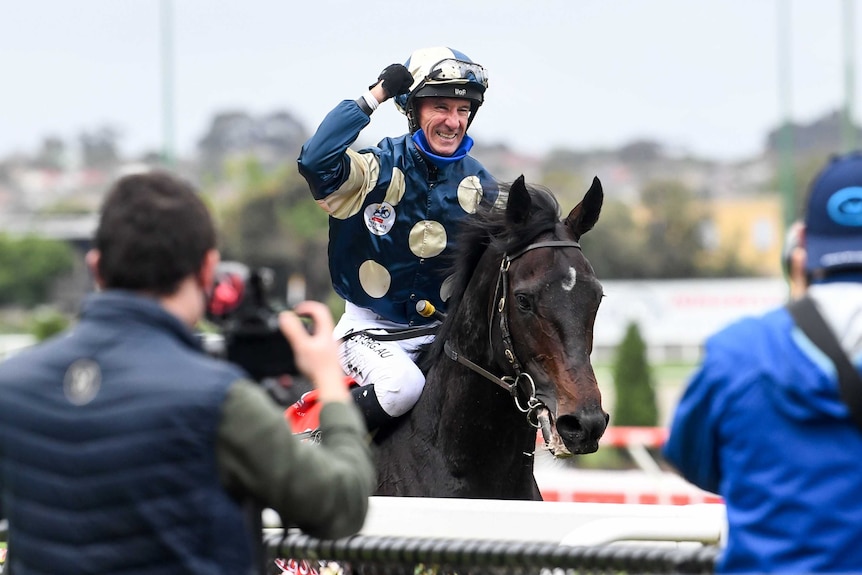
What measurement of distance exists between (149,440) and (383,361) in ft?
8.60

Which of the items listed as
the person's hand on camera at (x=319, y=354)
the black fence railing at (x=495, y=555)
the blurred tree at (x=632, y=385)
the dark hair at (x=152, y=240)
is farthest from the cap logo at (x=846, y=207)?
the blurred tree at (x=632, y=385)

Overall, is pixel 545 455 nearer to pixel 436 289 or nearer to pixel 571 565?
pixel 436 289

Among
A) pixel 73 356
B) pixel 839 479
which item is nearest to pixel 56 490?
pixel 73 356

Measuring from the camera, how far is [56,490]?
204 cm

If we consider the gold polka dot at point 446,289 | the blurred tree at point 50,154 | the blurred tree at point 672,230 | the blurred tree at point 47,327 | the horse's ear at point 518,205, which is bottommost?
the blurred tree at point 50,154

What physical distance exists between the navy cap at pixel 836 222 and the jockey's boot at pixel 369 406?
7.99 ft

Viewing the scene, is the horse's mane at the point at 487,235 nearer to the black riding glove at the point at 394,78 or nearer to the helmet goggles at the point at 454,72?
the helmet goggles at the point at 454,72

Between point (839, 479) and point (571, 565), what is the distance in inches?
26.2

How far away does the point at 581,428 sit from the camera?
12.9 feet

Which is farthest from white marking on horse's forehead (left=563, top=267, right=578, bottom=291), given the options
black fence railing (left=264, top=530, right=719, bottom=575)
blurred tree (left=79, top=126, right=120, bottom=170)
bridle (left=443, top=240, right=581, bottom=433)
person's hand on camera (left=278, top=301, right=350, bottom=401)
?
blurred tree (left=79, top=126, right=120, bottom=170)

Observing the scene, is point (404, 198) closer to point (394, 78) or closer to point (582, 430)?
point (394, 78)

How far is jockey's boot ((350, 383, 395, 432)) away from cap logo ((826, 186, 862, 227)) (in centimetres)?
248

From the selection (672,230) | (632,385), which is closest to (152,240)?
(632,385)

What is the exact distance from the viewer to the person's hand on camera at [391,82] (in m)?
4.75
